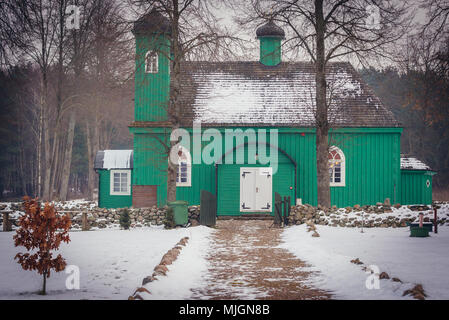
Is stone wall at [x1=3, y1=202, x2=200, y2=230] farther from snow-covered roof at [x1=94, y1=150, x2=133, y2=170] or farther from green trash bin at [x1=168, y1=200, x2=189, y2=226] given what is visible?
snow-covered roof at [x1=94, y1=150, x2=133, y2=170]

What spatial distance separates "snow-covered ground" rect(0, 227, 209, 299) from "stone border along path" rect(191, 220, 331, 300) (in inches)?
18.8

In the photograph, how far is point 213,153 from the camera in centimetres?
2456

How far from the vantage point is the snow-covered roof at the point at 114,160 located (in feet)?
88.9

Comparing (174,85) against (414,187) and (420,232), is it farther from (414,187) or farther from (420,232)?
(414,187)

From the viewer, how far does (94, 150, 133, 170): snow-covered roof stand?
2711cm

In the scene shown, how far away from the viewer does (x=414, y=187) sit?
2553cm

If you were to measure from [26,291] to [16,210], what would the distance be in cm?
1553

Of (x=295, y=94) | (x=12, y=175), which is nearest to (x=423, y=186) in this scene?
(x=295, y=94)

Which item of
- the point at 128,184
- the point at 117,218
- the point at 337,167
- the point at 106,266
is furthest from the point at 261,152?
the point at 106,266

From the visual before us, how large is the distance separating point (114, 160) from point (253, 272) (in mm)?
19010

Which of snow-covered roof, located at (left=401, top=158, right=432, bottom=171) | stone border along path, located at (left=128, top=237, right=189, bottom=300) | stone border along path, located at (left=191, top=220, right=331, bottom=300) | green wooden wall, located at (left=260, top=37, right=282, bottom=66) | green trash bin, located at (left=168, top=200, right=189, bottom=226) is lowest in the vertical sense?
stone border along path, located at (left=191, top=220, right=331, bottom=300)

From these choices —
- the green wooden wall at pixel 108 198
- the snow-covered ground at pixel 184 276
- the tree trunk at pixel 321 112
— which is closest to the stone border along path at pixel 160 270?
the snow-covered ground at pixel 184 276

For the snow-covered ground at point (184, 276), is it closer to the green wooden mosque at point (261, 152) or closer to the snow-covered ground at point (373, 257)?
the snow-covered ground at point (373, 257)

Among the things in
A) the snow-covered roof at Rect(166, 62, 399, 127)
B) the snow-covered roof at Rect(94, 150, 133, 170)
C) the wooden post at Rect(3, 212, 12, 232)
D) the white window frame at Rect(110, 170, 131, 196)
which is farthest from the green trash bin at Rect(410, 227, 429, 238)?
the snow-covered roof at Rect(94, 150, 133, 170)
